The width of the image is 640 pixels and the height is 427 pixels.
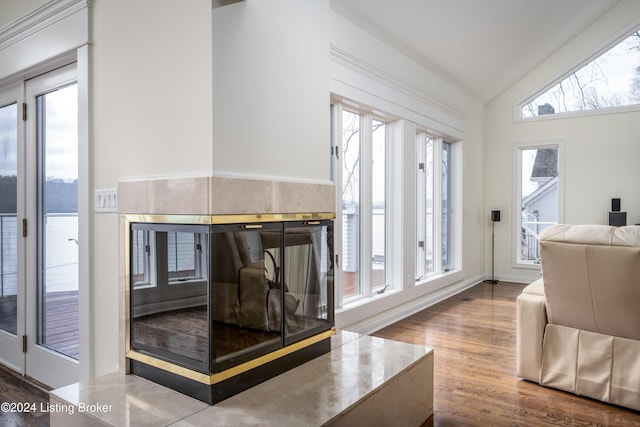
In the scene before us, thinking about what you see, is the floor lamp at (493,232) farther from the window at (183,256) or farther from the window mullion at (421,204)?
the window at (183,256)

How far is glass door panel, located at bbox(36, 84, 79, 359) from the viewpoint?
2.55 meters

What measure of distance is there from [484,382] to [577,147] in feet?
14.9

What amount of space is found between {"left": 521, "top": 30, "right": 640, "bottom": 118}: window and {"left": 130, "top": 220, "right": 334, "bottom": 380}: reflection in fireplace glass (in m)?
5.51

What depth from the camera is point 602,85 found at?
19.0ft

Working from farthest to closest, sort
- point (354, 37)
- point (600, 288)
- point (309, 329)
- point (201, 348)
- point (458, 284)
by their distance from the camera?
1. point (458, 284)
2. point (354, 37)
3. point (600, 288)
4. point (309, 329)
5. point (201, 348)

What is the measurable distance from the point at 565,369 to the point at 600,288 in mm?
582

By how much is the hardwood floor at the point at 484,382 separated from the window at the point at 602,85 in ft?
10.8

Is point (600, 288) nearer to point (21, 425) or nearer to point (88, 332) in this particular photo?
point (88, 332)

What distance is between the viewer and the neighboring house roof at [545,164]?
6.17 metres

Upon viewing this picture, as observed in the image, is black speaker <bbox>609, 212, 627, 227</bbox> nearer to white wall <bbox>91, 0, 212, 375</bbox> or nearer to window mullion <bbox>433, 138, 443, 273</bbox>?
window mullion <bbox>433, 138, 443, 273</bbox>

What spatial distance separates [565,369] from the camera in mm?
2543

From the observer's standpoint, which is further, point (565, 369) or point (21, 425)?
point (565, 369)

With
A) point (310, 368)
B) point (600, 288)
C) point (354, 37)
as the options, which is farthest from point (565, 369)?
point (354, 37)

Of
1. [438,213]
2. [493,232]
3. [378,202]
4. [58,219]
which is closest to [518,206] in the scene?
[493,232]
